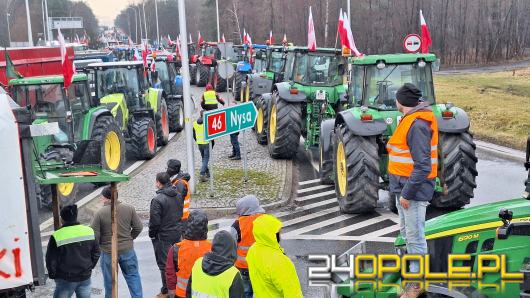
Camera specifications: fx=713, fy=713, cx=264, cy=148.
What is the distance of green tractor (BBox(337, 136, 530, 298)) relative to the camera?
576cm

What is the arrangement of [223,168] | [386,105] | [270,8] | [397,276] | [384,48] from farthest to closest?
[270,8] < [384,48] < [223,168] < [386,105] < [397,276]

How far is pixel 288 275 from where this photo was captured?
17.4 feet

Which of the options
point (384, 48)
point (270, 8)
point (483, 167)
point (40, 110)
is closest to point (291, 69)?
point (483, 167)

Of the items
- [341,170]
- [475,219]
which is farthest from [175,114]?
[475,219]

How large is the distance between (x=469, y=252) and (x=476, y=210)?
583 millimetres

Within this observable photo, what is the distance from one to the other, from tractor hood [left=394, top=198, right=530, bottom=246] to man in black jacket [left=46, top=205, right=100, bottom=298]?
3.31 meters

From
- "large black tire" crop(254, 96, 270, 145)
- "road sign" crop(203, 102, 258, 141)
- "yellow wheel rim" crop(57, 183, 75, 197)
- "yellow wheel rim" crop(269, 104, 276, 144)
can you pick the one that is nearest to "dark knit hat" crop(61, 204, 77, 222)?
"road sign" crop(203, 102, 258, 141)

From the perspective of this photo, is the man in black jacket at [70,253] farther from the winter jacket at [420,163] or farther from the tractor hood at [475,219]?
the tractor hood at [475,219]

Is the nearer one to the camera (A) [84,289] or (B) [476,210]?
(B) [476,210]

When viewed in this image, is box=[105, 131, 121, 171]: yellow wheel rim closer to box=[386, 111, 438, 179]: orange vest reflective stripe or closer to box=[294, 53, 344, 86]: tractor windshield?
box=[294, 53, 344, 86]: tractor windshield

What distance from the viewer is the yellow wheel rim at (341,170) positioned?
1217 cm

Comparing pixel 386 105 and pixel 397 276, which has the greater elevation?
pixel 386 105

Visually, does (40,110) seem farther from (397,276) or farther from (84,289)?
(397,276)

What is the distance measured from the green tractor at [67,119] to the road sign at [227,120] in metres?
2.07
